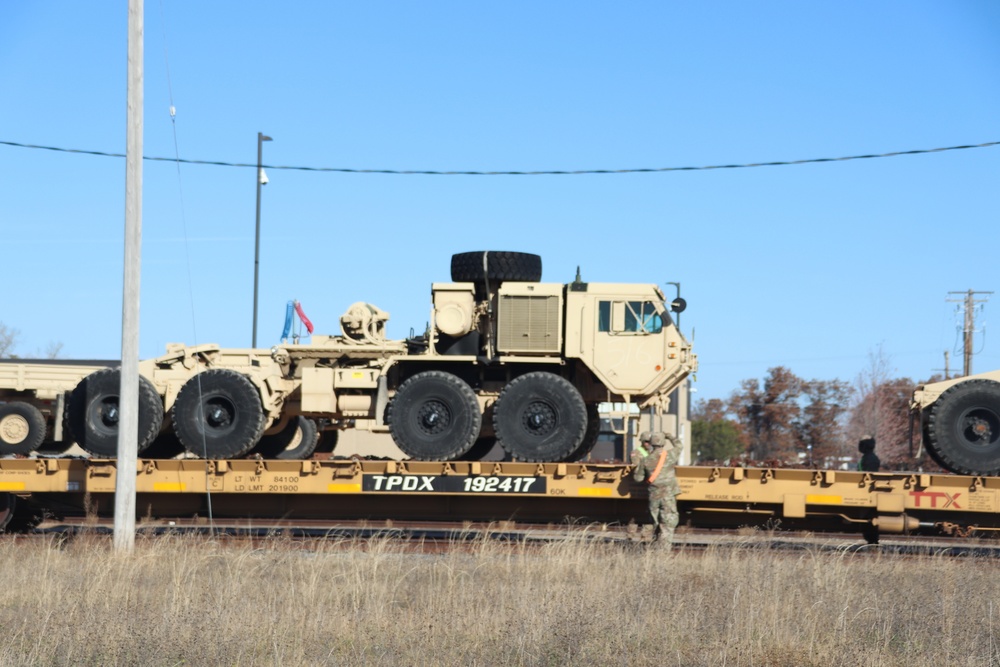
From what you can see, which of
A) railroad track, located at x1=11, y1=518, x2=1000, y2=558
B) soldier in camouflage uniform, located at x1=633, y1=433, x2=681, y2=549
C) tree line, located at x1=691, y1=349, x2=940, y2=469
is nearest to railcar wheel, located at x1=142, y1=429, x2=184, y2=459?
railroad track, located at x1=11, y1=518, x2=1000, y2=558

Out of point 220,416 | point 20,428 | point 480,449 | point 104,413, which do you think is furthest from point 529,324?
point 20,428

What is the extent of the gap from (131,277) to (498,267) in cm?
468

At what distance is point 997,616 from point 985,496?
4.06 metres

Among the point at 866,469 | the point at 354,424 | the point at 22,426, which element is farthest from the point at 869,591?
the point at 22,426

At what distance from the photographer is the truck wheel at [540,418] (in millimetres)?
13391

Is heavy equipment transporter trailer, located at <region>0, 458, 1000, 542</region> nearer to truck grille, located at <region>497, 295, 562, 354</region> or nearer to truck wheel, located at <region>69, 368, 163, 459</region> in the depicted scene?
truck wheel, located at <region>69, 368, 163, 459</region>

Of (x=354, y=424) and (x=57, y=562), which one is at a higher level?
(x=354, y=424)

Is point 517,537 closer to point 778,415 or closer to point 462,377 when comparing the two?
point 462,377

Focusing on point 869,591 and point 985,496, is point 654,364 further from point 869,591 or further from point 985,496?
point 869,591

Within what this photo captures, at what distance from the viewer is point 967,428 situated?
1305cm

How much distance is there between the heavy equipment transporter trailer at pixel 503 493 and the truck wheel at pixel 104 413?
748 mm

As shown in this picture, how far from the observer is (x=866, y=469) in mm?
14750

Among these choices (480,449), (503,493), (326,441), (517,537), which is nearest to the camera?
(503,493)

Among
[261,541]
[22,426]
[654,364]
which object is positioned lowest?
[261,541]
